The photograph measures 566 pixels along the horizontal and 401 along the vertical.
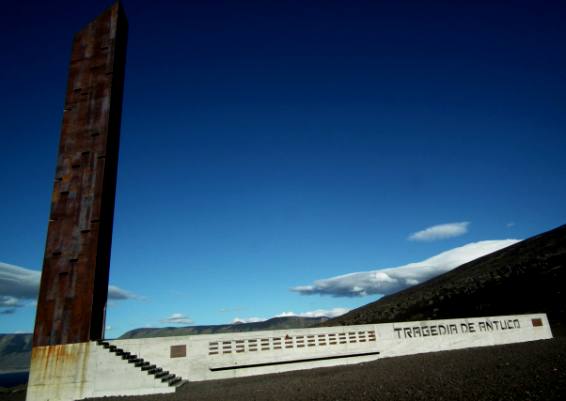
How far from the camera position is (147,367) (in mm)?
18391

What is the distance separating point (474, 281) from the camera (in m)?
76.3

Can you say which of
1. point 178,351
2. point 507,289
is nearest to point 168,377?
point 178,351

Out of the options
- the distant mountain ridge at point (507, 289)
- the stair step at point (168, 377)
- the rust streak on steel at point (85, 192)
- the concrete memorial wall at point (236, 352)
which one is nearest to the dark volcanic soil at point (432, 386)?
the stair step at point (168, 377)

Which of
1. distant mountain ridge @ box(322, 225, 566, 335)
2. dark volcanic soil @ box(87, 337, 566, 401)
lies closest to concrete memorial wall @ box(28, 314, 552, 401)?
dark volcanic soil @ box(87, 337, 566, 401)

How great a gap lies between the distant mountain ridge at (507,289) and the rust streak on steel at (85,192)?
1464 inches

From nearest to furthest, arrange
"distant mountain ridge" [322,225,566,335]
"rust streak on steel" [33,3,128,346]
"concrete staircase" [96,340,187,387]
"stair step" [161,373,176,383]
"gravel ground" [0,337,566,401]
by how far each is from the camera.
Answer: "gravel ground" [0,337,566,401] → "stair step" [161,373,176,383] → "concrete staircase" [96,340,187,387] → "rust streak on steel" [33,3,128,346] → "distant mountain ridge" [322,225,566,335]

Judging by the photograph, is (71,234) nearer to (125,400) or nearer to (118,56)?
(125,400)

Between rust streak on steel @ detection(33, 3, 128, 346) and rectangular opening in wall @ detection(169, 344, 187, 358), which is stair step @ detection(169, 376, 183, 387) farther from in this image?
rust streak on steel @ detection(33, 3, 128, 346)

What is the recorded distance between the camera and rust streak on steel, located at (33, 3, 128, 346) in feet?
65.4

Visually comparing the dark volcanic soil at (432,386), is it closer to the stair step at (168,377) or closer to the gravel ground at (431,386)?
the gravel ground at (431,386)

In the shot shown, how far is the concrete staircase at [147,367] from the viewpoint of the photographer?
17.7 metres

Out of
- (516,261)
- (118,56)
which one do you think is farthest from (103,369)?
Result: (516,261)

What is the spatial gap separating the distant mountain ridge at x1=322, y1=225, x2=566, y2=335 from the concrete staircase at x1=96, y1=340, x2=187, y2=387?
3267 centimetres

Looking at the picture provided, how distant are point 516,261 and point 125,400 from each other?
82214mm
